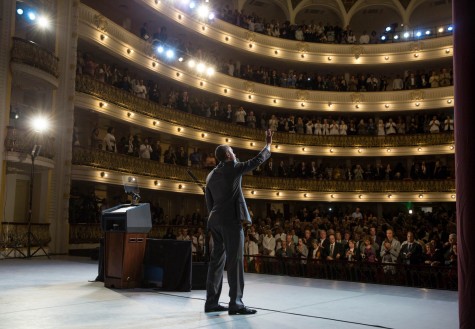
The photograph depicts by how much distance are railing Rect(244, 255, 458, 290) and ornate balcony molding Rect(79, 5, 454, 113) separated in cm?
1340

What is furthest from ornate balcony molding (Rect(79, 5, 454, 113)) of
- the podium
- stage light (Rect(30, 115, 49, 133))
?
the podium

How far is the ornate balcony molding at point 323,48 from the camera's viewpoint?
2641 cm

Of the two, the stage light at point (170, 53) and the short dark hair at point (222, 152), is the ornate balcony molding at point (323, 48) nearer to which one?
the stage light at point (170, 53)

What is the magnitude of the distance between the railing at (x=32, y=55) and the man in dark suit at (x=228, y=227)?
11565 mm

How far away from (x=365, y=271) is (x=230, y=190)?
17.4ft

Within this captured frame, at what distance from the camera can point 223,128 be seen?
83.4 ft

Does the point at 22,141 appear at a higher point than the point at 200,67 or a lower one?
lower

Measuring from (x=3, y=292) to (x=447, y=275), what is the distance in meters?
7.00

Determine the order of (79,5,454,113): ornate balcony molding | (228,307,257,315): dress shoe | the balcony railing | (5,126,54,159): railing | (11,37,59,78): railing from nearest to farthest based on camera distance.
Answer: (228,307,257,315): dress shoe
the balcony railing
(5,126,54,159): railing
(11,37,59,78): railing
(79,5,454,113): ornate balcony molding

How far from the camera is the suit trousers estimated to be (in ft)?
15.9

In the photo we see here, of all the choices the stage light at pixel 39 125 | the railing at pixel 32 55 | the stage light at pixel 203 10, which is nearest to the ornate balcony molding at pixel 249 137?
the railing at pixel 32 55

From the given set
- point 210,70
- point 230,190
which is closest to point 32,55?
point 210,70

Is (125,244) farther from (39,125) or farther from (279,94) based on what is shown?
(279,94)

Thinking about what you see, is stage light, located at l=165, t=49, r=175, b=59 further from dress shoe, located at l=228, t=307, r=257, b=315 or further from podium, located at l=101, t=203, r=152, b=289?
dress shoe, located at l=228, t=307, r=257, b=315
